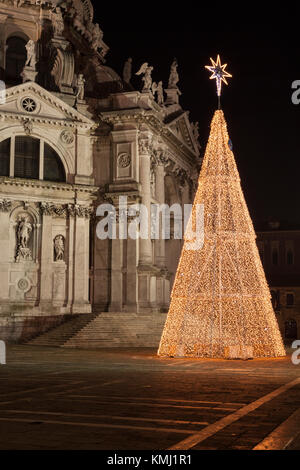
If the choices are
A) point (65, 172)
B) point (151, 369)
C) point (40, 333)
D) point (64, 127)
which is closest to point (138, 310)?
point (40, 333)

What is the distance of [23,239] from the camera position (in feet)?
132

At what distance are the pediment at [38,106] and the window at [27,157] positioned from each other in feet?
5.14

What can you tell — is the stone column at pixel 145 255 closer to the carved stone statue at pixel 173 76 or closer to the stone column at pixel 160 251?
the stone column at pixel 160 251

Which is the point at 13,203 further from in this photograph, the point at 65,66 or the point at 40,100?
the point at 65,66

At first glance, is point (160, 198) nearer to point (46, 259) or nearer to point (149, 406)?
point (46, 259)

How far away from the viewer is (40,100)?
4134 centimetres

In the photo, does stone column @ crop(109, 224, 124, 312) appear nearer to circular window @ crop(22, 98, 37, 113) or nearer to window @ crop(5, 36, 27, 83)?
circular window @ crop(22, 98, 37, 113)

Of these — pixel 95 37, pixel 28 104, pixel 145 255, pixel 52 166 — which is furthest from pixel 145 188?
pixel 95 37

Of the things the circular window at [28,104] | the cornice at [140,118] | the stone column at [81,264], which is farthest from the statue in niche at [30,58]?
Result: the stone column at [81,264]

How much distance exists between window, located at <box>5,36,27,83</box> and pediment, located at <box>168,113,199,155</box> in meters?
11.2

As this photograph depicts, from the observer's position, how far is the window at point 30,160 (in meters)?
40.6

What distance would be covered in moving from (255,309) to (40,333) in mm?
18193

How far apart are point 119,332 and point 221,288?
1307 centimetres

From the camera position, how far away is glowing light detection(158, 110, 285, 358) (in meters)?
23.5
